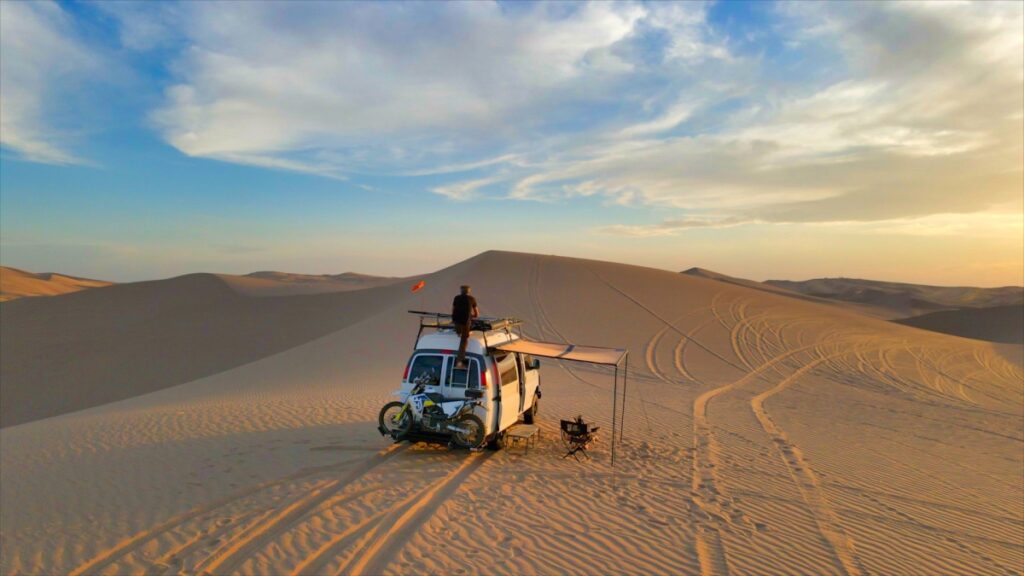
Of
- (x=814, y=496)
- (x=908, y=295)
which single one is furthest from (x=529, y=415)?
(x=908, y=295)

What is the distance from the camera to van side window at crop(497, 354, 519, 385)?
1045 cm

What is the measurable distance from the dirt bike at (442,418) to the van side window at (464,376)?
0.52 ft

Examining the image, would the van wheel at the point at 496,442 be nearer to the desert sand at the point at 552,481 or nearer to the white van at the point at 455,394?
the white van at the point at 455,394

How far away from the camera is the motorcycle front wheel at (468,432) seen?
9.66 meters

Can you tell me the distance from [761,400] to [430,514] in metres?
12.2

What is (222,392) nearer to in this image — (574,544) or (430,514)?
(430,514)

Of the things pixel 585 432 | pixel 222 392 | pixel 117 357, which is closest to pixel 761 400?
pixel 585 432

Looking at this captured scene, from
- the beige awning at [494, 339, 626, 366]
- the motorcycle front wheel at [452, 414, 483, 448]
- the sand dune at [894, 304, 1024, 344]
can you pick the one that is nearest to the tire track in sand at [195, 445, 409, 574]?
the motorcycle front wheel at [452, 414, 483, 448]

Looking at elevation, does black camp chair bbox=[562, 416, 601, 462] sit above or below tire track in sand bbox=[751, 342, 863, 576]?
above

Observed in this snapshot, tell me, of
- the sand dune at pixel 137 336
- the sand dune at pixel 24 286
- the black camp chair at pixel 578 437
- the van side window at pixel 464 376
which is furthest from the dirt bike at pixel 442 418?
the sand dune at pixel 24 286

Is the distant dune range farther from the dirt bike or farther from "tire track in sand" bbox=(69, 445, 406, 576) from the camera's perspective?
"tire track in sand" bbox=(69, 445, 406, 576)

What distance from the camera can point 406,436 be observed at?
9.97 m

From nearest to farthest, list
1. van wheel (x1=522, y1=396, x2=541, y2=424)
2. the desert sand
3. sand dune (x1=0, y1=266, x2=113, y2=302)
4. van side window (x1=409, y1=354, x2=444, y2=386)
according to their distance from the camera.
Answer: the desert sand < van side window (x1=409, y1=354, x2=444, y2=386) < van wheel (x1=522, y1=396, x2=541, y2=424) < sand dune (x1=0, y1=266, x2=113, y2=302)

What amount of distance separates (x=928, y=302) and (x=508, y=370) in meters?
86.0
